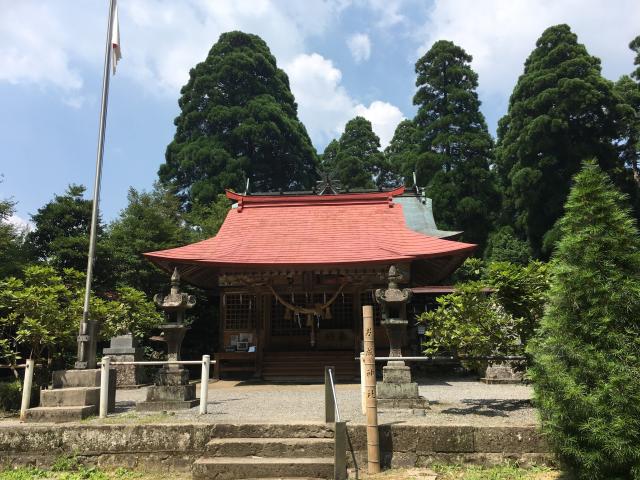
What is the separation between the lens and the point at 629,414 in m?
4.34

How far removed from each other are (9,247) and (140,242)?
419 cm

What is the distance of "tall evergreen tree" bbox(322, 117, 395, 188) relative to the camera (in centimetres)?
3712

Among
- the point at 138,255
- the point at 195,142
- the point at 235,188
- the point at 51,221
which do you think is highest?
the point at 195,142

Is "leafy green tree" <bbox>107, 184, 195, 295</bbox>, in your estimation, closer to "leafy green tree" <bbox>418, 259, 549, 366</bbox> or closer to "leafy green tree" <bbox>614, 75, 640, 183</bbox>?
"leafy green tree" <bbox>418, 259, 549, 366</bbox>

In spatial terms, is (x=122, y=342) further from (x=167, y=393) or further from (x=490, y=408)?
(x=490, y=408)

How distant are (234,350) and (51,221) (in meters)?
9.09

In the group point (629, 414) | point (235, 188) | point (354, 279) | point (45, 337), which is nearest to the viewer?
point (629, 414)

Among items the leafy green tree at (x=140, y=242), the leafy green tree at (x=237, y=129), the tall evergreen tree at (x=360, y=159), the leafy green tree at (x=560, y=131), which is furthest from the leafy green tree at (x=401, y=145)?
the leafy green tree at (x=140, y=242)

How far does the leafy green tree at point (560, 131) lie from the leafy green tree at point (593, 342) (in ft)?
67.6

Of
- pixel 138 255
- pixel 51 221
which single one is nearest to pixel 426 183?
pixel 138 255

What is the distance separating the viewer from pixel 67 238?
16625 millimetres

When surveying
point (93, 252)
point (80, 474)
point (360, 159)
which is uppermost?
point (360, 159)

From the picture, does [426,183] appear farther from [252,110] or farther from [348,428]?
[348,428]

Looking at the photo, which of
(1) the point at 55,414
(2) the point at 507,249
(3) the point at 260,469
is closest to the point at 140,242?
(1) the point at 55,414
